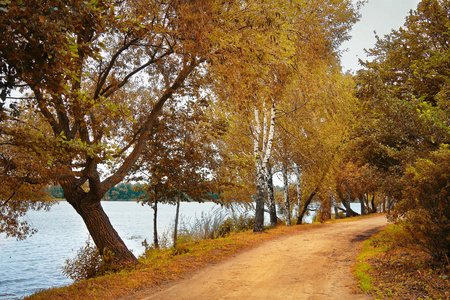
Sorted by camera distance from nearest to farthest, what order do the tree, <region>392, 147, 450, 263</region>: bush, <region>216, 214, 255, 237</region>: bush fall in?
the tree < <region>392, 147, 450, 263</region>: bush < <region>216, 214, 255, 237</region>: bush

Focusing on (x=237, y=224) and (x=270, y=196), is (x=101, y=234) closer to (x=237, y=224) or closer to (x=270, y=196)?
(x=270, y=196)

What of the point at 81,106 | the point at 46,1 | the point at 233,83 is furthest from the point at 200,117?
the point at 46,1

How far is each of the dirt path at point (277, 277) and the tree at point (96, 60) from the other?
2583 millimetres

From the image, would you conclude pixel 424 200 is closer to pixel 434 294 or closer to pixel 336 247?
pixel 434 294

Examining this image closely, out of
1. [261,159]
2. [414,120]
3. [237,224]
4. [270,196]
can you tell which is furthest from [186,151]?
[237,224]

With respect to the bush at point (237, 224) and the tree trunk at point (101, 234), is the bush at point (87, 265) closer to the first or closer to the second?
the tree trunk at point (101, 234)

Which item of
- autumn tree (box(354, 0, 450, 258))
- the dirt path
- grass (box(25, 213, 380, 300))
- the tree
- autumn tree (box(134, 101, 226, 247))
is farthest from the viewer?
autumn tree (box(134, 101, 226, 247))

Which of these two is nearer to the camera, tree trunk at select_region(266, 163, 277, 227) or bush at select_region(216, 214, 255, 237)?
tree trunk at select_region(266, 163, 277, 227)

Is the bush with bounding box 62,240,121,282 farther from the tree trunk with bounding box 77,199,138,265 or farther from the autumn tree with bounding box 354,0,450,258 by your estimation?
the autumn tree with bounding box 354,0,450,258

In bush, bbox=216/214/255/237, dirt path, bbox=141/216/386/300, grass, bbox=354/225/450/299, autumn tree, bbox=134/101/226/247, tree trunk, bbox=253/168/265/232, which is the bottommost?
dirt path, bbox=141/216/386/300

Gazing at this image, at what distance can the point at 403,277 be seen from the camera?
254 inches

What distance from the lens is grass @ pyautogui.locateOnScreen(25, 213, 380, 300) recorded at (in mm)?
6086

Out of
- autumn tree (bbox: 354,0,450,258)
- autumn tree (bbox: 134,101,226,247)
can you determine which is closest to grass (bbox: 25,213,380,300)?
autumn tree (bbox: 134,101,226,247)

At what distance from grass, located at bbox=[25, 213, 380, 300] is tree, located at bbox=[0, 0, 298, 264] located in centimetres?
100
